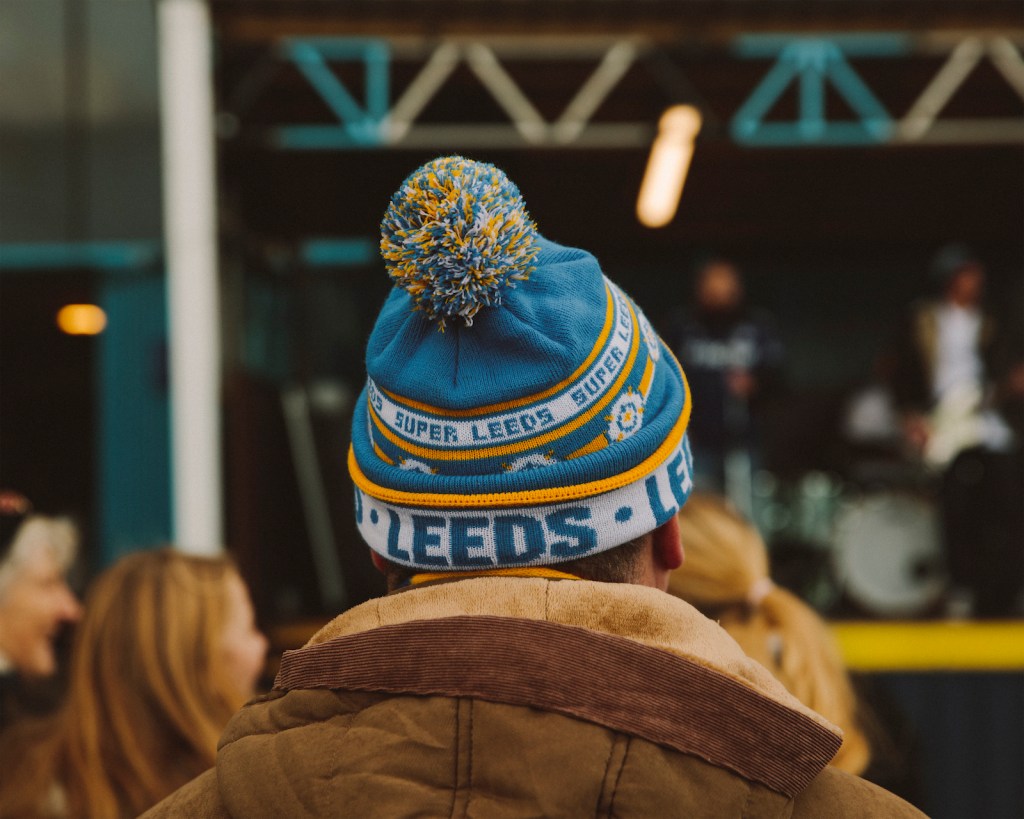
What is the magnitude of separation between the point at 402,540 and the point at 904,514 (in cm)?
560

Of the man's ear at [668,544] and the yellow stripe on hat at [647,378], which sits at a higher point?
the yellow stripe on hat at [647,378]

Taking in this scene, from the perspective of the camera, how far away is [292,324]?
613 centimetres

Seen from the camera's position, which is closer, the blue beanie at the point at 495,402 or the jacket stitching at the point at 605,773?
the jacket stitching at the point at 605,773

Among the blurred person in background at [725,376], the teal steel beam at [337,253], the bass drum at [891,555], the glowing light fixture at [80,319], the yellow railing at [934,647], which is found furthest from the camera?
the teal steel beam at [337,253]

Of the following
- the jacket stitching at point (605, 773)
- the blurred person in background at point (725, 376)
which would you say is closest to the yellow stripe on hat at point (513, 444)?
the jacket stitching at point (605, 773)

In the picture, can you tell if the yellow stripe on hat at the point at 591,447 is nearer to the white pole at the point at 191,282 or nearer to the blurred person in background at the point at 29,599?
the blurred person in background at the point at 29,599

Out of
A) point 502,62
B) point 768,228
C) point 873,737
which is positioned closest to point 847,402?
point 768,228

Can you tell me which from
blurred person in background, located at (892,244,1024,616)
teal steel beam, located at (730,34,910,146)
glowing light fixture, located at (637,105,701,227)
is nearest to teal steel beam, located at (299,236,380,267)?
glowing light fixture, located at (637,105,701,227)

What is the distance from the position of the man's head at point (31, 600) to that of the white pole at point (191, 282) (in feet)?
5.59

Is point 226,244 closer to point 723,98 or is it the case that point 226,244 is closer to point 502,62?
point 502,62

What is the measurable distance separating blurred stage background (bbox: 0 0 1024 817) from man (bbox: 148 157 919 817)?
13.2 feet

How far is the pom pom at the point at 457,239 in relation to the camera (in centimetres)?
88

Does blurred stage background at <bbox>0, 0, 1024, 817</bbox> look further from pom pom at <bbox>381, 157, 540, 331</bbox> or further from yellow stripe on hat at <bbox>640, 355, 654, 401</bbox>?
pom pom at <bbox>381, 157, 540, 331</bbox>

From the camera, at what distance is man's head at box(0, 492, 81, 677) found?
2.81 metres
